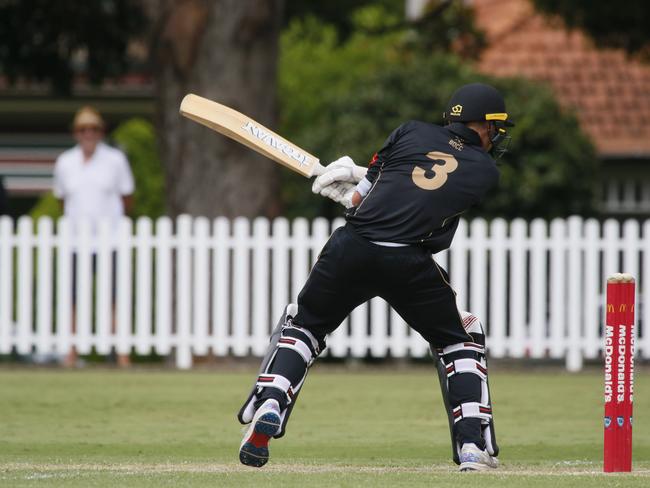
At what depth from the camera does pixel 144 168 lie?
20484mm

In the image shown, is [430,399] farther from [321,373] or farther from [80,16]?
[80,16]

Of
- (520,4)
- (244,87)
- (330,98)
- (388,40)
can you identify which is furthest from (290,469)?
(388,40)

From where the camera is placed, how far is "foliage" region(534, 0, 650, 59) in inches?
637

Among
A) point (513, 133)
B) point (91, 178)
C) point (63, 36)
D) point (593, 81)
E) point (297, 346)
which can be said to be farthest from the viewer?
point (593, 81)

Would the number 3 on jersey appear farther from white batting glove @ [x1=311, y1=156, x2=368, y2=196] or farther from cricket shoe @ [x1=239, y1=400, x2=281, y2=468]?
cricket shoe @ [x1=239, y1=400, x2=281, y2=468]

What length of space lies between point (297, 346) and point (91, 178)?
6.53 metres

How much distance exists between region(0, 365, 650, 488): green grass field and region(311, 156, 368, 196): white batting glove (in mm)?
1269

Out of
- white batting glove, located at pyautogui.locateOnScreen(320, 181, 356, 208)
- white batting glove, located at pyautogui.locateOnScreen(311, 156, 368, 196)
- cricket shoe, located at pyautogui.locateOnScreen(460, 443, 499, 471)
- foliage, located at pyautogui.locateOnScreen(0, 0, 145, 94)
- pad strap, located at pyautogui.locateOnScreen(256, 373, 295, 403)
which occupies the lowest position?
Answer: cricket shoe, located at pyautogui.locateOnScreen(460, 443, 499, 471)

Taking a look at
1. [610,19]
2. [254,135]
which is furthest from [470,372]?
[610,19]

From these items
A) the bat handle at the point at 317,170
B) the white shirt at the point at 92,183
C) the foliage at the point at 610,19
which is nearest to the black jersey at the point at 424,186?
the bat handle at the point at 317,170

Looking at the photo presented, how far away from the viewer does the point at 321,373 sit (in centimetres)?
1288

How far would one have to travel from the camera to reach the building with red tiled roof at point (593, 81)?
2142 cm

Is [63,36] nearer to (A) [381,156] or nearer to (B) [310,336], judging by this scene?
(A) [381,156]

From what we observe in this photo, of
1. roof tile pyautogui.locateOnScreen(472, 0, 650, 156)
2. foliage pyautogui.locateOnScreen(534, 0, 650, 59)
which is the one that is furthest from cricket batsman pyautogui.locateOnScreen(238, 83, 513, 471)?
roof tile pyautogui.locateOnScreen(472, 0, 650, 156)
